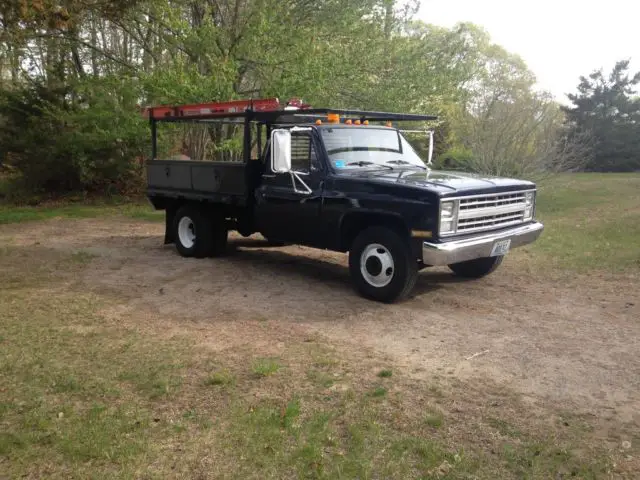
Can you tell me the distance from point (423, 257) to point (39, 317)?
3898 millimetres

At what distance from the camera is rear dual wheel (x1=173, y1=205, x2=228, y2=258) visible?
8.78 meters

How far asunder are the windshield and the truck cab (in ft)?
0.05

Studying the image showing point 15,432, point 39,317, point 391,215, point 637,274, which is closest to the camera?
point 15,432

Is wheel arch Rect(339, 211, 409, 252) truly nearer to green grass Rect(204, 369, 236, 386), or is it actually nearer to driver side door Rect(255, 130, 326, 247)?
driver side door Rect(255, 130, 326, 247)

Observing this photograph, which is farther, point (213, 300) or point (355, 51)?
point (355, 51)

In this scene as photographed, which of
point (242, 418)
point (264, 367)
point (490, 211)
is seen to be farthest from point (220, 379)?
point (490, 211)

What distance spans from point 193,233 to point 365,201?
371 centimetres

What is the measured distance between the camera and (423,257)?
590cm

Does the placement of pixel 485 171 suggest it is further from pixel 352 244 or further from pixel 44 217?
pixel 44 217

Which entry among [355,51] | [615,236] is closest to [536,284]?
[615,236]

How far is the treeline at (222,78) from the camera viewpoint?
492 inches

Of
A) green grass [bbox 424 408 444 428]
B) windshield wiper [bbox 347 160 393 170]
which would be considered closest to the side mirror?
windshield wiper [bbox 347 160 393 170]

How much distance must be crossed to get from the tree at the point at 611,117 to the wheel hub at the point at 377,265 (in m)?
27.6

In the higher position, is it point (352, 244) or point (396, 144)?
point (396, 144)
